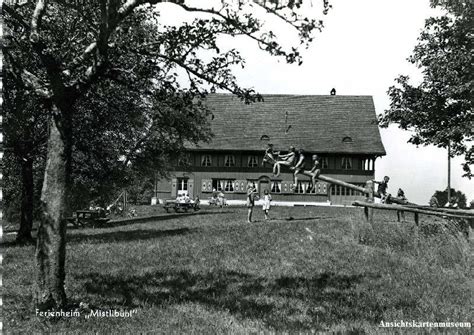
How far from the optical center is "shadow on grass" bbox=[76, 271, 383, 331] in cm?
700

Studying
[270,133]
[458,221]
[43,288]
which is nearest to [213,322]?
[43,288]

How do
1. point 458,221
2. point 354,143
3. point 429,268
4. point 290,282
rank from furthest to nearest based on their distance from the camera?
point 354,143 → point 458,221 → point 429,268 → point 290,282

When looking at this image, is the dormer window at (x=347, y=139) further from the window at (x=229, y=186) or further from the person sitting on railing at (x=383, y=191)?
the person sitting on railing at (x=383, y=191)

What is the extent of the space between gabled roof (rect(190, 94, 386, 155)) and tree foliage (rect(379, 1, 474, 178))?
31.4 metres

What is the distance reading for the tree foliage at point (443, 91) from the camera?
1808 cm

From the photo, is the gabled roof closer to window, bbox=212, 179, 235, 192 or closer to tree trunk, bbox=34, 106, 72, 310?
window, bbox=212, 179, 235, 192

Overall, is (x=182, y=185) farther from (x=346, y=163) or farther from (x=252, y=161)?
(x=346, y=163)

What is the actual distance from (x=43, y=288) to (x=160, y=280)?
2.99 metres

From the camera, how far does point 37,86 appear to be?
22.8 ft

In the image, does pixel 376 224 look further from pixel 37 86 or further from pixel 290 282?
pixel 37 86

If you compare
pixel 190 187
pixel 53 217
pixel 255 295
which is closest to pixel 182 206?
pixel 190 187

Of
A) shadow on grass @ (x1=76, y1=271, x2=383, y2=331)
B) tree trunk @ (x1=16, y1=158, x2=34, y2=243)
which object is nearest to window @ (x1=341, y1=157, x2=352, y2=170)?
tree trunk @ (x1=16, y1=158, x2=34, y2=243)

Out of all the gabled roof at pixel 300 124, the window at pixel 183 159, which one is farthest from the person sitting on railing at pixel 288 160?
the gabled roof at pixel 300 124

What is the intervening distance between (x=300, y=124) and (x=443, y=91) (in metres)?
35.9
